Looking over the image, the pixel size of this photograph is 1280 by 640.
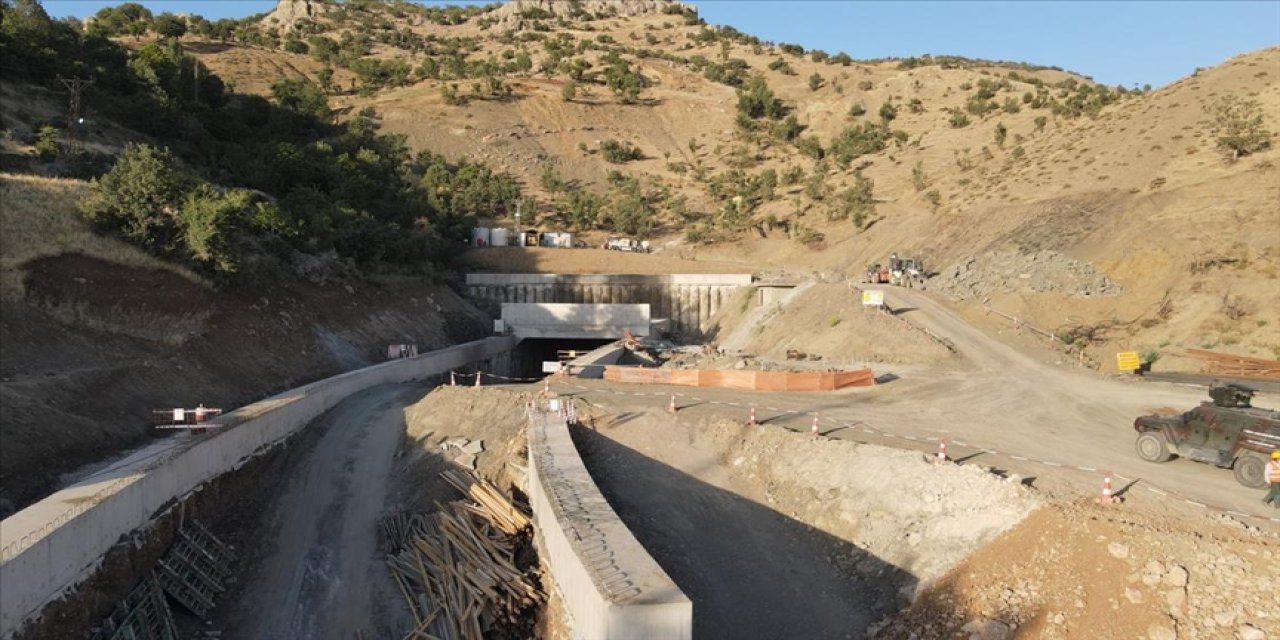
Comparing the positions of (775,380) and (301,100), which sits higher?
(301,100)

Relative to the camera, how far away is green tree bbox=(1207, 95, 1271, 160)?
150 feet

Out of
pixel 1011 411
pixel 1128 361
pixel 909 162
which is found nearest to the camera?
pixel 1011 411

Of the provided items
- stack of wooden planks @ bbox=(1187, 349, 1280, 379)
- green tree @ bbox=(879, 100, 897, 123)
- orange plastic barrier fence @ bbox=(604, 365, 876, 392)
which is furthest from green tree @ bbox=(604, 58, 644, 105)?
stack of wooden planks @ bbox=(1187, 349, 1280, 379)

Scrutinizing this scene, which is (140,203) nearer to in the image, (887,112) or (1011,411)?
(1011,411)

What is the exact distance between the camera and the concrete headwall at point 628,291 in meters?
56.5

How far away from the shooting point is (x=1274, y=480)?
48.6 feet

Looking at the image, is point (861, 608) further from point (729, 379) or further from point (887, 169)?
point (887, 169)

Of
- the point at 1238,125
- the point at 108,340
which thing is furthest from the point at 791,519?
the point at 1238,125

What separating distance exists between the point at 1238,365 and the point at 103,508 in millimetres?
37704

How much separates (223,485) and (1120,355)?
31.7 m

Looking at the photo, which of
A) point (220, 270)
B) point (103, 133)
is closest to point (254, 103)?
point (103, 133)

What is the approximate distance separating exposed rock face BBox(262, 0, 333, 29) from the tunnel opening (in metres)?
133

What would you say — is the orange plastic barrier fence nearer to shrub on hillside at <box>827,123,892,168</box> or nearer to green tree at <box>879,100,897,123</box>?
shrub on hillside at <box>827,123,892,168</box>

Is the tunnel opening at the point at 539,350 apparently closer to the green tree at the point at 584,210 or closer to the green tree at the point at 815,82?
the green tree at the point at 584,210
